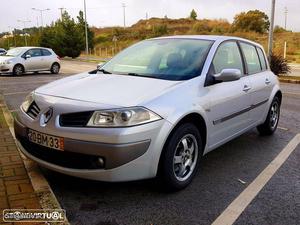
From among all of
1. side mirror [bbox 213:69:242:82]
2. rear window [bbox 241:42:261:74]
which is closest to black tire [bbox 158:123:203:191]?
side mirror [bbox 213:69:242:82]

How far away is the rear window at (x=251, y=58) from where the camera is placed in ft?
18.9

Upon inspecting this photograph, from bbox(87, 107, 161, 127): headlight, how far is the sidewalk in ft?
2.91

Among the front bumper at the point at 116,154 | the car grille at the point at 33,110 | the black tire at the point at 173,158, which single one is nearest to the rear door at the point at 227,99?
the black tire at the point at 173,158

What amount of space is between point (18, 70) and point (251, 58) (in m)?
15.8

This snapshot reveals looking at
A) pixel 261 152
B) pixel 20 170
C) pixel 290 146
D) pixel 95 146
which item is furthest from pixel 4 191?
pixel 290 146

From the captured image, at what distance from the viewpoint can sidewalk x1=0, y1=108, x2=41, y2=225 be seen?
12.0 feet

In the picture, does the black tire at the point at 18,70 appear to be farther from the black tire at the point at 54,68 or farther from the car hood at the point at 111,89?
the car hood at the point at 111,89

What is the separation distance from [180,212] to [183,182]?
1.80 feet

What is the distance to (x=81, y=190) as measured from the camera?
4.13 metres

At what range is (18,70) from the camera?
19703mm

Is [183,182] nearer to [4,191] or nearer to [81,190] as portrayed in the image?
[81,190]

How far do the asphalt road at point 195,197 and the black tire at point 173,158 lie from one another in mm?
98

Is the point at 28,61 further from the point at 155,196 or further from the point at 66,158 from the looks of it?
the point at 155,196

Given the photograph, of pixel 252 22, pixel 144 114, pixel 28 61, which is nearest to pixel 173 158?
pixel 144 114
